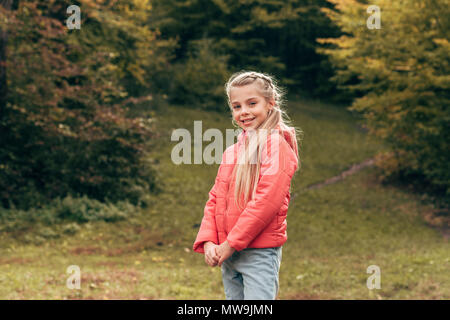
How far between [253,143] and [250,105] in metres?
0.23

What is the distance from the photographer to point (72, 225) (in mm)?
12172

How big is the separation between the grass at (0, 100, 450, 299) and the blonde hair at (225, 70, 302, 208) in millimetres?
4735

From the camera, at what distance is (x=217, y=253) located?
2.86 m

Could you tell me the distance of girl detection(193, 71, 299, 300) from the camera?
279 centimetres

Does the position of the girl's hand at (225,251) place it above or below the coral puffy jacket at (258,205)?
below

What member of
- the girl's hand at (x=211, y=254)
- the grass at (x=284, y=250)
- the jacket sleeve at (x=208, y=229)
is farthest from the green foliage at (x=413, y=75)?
the girl's hand at (x=211, y=254)

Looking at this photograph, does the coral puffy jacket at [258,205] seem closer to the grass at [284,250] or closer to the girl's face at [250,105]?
the girl's face at [250,105]

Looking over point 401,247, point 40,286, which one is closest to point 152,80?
point 401,247

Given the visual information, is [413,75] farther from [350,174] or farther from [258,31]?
[258,31]

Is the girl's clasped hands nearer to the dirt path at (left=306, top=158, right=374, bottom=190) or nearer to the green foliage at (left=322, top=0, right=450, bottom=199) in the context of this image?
the green foliage at (left=322, top=0, right=450, bottom=199)

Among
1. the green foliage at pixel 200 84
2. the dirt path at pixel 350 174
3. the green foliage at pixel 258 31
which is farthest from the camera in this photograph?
the green foliage at pixel 258 31

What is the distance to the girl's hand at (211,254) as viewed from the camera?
2.85m
